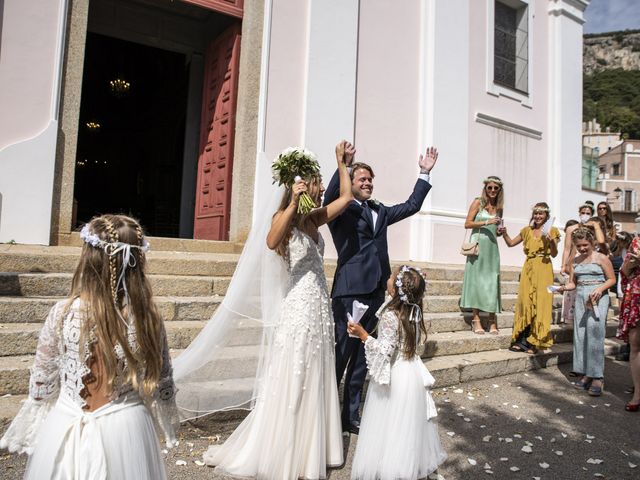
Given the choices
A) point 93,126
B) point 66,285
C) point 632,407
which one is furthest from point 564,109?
point 93,126

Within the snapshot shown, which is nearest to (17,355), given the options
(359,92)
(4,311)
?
(4,311)

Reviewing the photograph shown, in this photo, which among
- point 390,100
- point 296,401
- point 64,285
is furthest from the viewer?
point 390,100

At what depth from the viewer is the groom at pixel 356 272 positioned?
363cm

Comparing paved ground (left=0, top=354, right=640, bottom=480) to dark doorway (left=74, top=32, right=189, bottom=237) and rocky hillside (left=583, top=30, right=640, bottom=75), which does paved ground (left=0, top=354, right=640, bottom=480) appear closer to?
dark doorway (left=74, top=32, right=189, bottom=237)

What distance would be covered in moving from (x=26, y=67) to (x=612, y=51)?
514 feet

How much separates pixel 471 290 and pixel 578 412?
81.0 inches

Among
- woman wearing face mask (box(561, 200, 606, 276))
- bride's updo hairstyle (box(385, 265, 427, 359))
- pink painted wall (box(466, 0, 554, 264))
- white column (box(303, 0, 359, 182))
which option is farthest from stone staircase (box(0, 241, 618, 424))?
pink painted wall (box(466, 0, 554, 264))

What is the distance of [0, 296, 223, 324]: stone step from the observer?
416cm

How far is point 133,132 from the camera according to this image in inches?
632

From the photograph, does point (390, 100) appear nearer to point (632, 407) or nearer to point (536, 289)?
point (536, 289)

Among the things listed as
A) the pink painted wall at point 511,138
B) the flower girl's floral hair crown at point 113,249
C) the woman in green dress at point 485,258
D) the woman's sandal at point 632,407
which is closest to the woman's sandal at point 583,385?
the woman's sandal at point 632,407

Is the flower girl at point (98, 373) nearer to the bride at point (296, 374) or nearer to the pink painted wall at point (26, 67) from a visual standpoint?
the bride at point (296, 374)

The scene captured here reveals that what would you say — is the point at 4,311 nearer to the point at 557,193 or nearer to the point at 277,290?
the point at 277,290

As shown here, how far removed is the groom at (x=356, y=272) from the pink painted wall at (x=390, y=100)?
16.8ft
